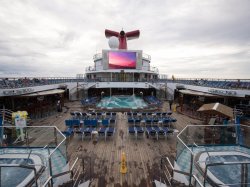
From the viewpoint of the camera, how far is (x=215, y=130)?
7.54m

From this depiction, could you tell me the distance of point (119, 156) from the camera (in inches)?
313

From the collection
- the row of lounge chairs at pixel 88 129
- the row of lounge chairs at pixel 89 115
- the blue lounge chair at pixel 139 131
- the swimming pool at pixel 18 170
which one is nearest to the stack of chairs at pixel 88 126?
the row of lounge chairs at pixel 88 129

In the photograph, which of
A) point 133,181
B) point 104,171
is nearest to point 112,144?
point 104,171

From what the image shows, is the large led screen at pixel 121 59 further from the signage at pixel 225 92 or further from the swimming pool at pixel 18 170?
the swimming pool at pixel 18 170

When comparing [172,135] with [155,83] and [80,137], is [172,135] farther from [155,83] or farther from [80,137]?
[155,83]

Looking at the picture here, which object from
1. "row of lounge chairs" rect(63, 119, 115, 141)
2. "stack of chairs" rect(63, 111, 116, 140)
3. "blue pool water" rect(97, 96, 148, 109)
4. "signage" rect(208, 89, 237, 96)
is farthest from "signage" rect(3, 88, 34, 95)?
"signage" rect(208, 89, 237, 96)

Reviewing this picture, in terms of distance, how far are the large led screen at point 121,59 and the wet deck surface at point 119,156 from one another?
16.8m

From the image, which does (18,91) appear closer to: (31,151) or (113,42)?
(31,151)

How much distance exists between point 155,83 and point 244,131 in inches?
714

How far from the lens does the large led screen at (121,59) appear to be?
2686 centimetres

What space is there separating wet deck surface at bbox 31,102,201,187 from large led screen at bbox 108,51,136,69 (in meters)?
16.8

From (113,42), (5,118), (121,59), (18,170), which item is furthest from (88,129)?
(113,42)

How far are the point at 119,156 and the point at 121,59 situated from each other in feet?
68.1

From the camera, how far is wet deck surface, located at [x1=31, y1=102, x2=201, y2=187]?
245 inches
